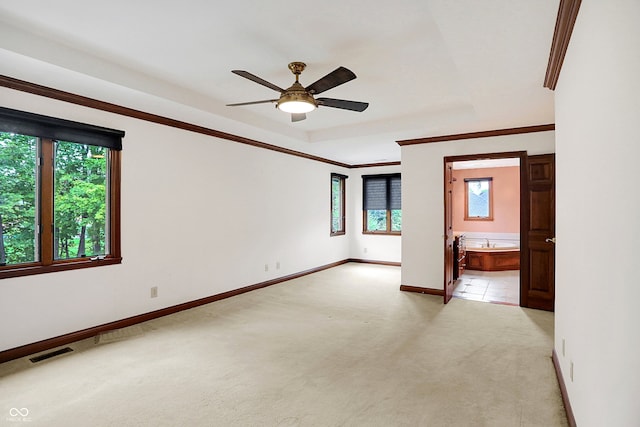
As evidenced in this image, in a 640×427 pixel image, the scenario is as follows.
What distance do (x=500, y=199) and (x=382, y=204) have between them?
124 inches

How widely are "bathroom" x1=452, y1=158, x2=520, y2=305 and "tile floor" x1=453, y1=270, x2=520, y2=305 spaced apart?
19mm

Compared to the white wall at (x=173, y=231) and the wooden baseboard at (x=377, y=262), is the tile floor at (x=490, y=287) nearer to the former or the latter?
the wooden baseboard at (x=377, y=262)

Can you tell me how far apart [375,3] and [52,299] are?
12.1 ft

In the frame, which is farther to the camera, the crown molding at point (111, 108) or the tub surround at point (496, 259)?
the tub surround at point (496, 259)

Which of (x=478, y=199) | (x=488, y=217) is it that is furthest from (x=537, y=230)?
(x=478, y=199)

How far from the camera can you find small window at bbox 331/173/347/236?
7890 mm

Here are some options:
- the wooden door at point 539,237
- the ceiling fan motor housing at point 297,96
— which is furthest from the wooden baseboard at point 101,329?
the wooden door at point 539,237

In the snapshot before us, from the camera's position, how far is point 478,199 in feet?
29.3

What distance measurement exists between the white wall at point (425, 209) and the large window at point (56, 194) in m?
3.97

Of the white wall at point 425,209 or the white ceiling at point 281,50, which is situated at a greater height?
the white ceiling at point 281,50

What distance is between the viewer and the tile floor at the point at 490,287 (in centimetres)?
504

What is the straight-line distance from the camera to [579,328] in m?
1.84

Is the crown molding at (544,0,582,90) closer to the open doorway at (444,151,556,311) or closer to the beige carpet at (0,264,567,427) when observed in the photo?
the open doorway at (444,151,556,311)

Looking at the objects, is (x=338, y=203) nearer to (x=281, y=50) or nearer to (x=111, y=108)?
(x=111, y=108)
